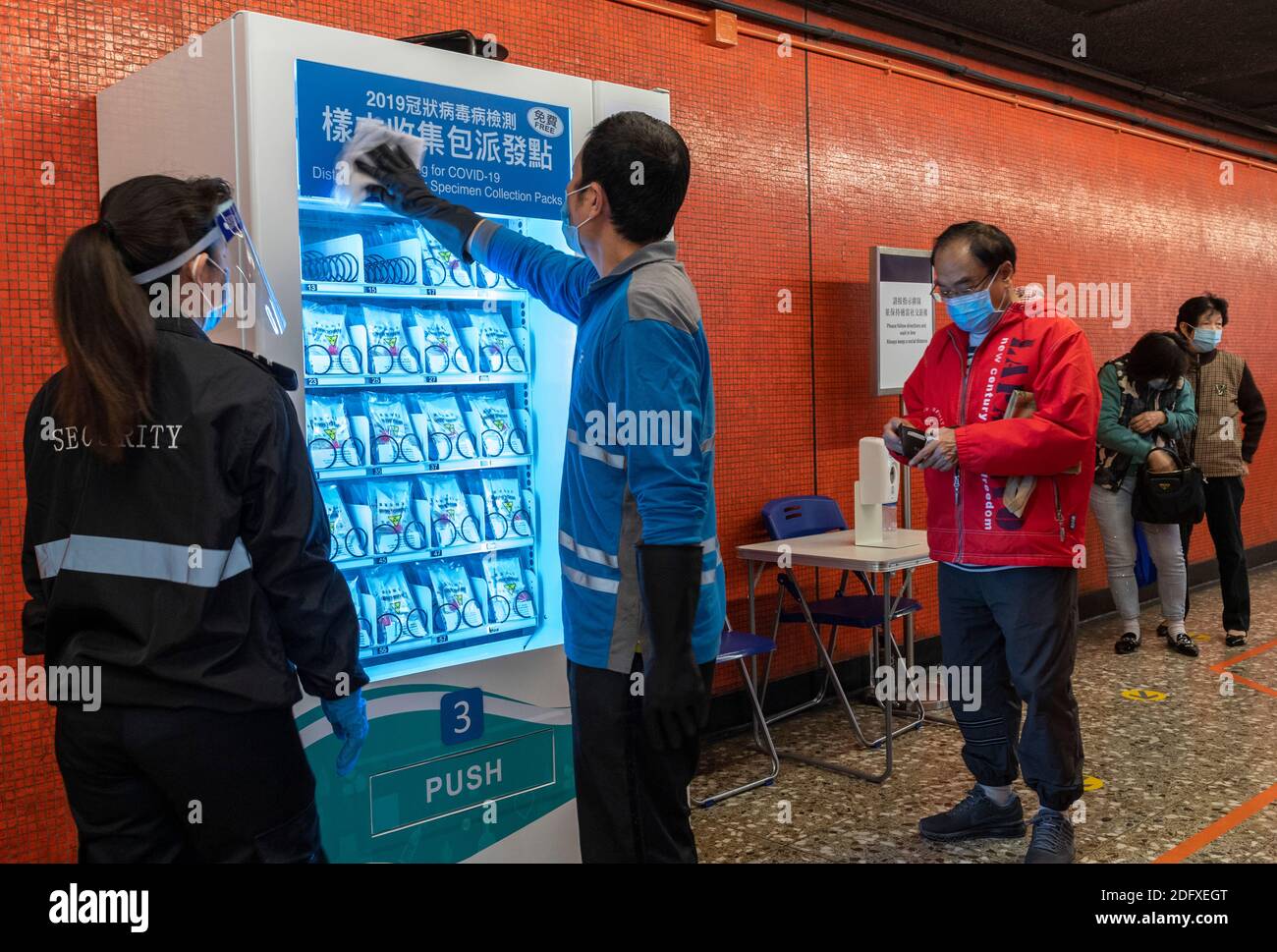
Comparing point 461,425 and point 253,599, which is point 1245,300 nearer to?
point 461,425

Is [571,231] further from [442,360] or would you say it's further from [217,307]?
[217,307]

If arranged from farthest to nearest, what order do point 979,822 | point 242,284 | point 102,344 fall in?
point 979,822
point 242,284
point 102,344

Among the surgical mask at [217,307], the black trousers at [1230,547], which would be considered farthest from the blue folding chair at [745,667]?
the black trousers at [1230,547]

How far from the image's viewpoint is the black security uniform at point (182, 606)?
1.78 meters

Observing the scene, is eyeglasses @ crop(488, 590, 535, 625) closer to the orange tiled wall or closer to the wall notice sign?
the orange tiled wall

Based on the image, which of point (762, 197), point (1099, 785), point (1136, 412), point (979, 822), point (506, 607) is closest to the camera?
point (506, 607)

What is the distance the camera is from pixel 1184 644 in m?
6.11

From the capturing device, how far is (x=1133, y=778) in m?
4.18

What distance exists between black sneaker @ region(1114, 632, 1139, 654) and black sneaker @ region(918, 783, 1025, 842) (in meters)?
2.91

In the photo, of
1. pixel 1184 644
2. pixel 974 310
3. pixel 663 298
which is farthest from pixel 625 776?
pixel 1184 644

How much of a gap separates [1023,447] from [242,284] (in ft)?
7.24

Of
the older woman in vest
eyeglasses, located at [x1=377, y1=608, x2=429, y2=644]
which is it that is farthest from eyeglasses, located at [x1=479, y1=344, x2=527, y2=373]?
the older woman in vest

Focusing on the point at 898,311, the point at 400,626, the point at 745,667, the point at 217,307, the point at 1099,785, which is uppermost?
the point at 898,311

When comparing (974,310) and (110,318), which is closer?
(110,318)
